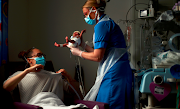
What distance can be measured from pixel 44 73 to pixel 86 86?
1.47 meters

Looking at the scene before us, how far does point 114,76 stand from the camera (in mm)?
1415

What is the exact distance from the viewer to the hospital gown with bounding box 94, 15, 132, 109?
1.39 m

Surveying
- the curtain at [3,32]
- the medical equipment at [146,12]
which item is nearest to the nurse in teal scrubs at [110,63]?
the curtain at [3,32]

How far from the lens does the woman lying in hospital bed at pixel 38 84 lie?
1.46m

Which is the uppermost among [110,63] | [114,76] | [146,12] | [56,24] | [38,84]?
[146,12]

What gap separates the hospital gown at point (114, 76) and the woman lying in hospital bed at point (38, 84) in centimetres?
44

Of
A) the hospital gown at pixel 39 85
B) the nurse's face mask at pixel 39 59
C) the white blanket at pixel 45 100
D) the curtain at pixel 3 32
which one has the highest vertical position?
the curtain at pixel 3 32

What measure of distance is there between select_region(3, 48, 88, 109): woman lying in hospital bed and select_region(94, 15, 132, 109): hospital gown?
0.44 meters

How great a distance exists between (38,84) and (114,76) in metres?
0.75

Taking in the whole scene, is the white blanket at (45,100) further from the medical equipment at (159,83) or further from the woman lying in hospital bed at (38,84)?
the medical equipment at (159,83)

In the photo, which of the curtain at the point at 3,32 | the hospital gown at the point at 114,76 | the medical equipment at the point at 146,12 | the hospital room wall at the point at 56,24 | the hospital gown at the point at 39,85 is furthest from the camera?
the hospital room wall at the point at 56,24

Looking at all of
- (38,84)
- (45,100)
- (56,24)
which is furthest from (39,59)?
(56,24)

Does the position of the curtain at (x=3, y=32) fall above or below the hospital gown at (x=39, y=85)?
above

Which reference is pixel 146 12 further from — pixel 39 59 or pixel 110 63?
pixel 39 59
